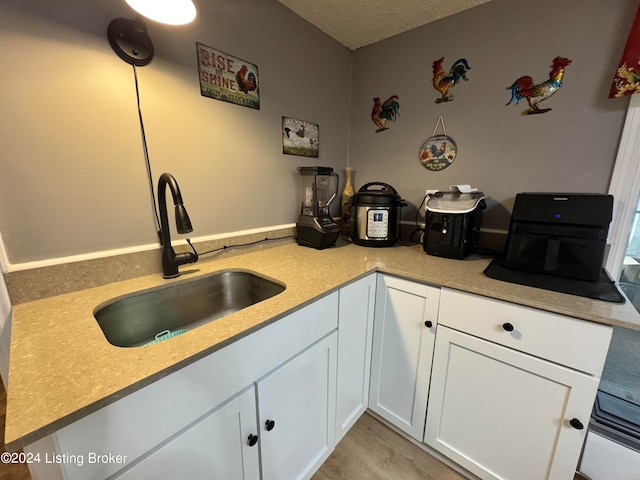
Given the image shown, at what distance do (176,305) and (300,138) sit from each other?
3.68 ft

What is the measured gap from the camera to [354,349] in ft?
3.81

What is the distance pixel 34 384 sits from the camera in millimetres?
479

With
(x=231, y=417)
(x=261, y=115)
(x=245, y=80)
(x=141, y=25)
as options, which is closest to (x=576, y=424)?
(x=231, y=417)

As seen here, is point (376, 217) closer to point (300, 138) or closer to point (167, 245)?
point (300, 138)

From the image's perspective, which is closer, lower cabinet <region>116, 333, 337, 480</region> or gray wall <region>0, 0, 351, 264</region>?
lower cabinet <region>116, 333, 337, 480</region>

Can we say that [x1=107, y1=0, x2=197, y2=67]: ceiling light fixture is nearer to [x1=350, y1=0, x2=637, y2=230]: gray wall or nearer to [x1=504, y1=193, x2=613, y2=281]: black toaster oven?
[x1=350, y1=0, x2=637, y2=230]: gray wall

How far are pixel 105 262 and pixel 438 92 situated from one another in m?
1.83

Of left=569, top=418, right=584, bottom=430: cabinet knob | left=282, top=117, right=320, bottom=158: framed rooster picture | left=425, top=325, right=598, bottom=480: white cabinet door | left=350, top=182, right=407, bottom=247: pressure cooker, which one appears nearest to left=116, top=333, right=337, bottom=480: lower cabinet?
left=425, top=325, right=598, bottom=480: white cabinet door

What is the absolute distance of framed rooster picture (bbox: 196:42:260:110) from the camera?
3.66ft

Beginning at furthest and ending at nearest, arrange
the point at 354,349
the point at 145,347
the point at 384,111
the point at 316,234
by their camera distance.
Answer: the point at 384,111 < the point at 316,234 < the point at 354,349 < the point at 145,347

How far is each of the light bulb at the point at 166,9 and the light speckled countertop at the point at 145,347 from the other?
86cm

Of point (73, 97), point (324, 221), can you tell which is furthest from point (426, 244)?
point (73, 97)

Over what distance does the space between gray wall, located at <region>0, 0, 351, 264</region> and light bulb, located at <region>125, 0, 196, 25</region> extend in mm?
236

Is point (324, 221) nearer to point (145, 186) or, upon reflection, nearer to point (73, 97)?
point (145, 186)
